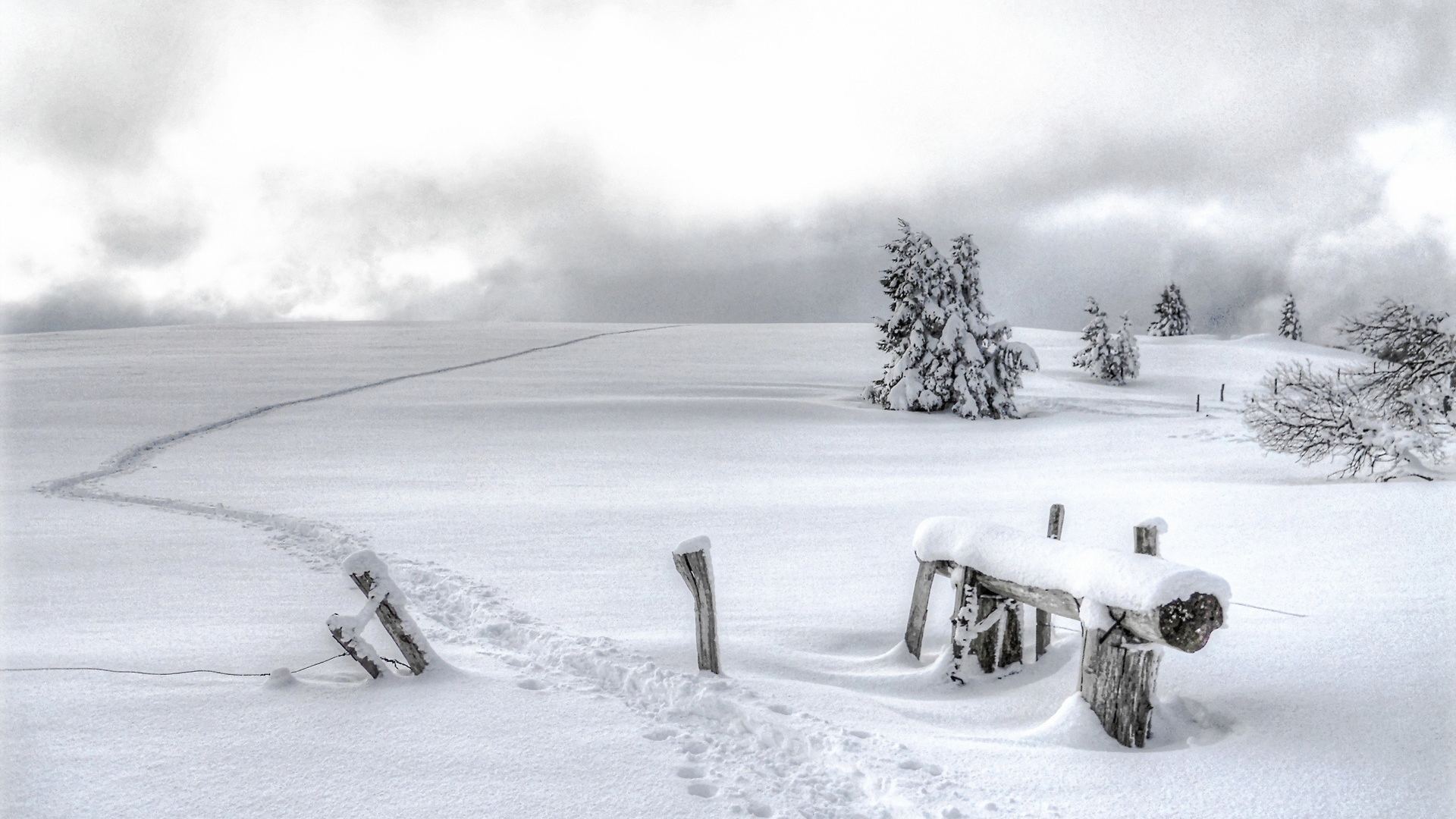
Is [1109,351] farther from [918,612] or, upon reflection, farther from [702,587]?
[702,587]

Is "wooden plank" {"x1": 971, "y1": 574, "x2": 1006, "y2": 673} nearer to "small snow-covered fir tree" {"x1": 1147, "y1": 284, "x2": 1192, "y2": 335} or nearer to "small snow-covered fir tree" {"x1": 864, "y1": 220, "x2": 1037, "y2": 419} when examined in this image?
"small snow-covered fir tree" {"x1": 864, "y1": 220, "x2": 1037, "y2": 419}

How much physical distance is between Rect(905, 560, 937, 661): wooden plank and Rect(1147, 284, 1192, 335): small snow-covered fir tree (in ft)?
250

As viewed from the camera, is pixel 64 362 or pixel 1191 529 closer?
pixel 1191 529

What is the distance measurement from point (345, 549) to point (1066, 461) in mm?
16613

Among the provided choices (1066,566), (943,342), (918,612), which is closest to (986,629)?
(918,612)

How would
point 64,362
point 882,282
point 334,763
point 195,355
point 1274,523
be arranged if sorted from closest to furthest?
1. point 334,763
2. point 1274,523
3. point 882,282
4. point 64,362
5. point 195,355

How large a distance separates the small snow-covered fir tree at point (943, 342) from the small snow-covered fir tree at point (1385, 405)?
15.3 m

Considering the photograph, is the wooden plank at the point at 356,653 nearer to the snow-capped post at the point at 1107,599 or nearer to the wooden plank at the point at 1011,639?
the snow-capped post at the point at 1107,599

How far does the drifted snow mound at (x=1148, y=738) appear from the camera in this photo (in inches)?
187

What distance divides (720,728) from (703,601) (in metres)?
1.04

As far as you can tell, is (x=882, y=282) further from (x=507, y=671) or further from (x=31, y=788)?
(x=31, y=788)

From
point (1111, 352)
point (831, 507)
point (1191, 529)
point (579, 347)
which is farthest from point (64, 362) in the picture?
point (1111, 352)

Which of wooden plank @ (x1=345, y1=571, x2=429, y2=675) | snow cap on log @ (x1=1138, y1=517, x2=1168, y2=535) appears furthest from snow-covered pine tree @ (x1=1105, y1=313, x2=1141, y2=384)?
wooden plank @ (x1=345, y1=571, x2=429, y2=675)

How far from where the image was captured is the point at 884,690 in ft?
20.4
